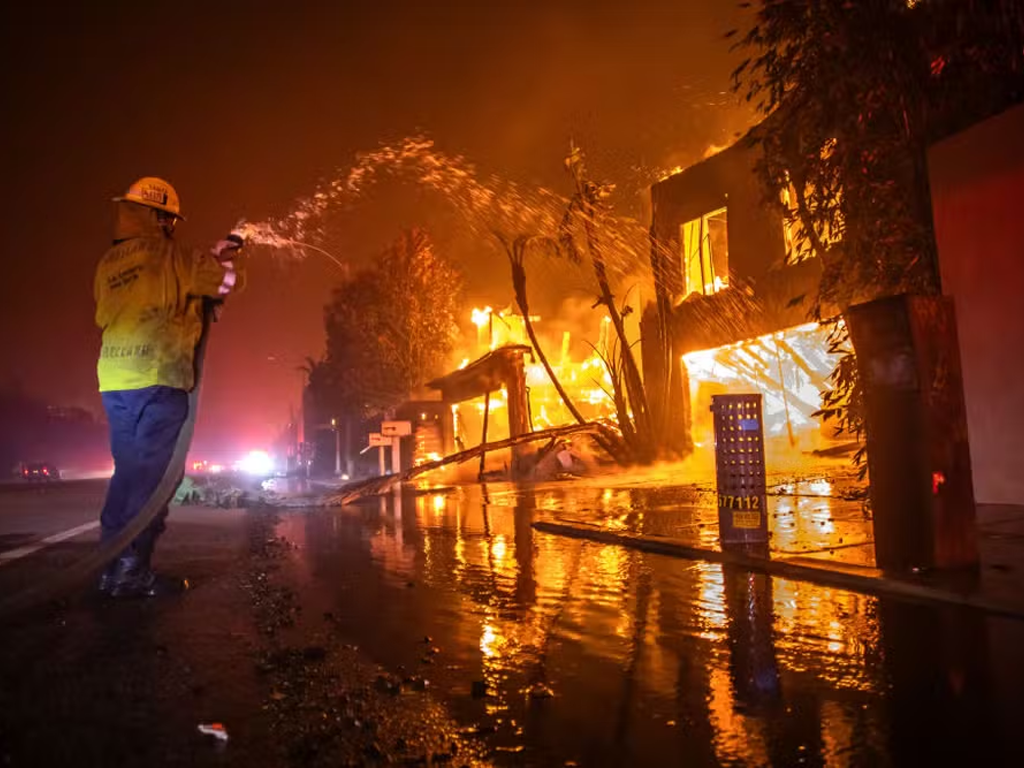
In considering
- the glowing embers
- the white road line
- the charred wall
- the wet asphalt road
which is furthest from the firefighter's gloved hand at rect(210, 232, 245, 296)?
the glowing embers

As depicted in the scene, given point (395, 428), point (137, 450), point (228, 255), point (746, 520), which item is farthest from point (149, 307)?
point (395, 428)

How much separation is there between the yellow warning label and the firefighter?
478 centimetres

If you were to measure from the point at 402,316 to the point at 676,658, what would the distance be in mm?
34709

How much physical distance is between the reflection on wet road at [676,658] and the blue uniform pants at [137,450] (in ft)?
4.35

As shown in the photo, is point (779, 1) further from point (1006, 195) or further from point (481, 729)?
point (481, 729)

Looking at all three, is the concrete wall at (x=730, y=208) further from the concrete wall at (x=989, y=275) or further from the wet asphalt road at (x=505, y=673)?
the wet asphalt road at (x=505, y=673)

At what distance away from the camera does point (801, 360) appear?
21.5 m

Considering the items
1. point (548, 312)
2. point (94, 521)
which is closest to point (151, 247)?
point (94, 521)

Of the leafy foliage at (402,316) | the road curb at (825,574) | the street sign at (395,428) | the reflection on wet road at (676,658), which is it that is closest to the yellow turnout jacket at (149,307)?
the reflection on wet road at (676,658)

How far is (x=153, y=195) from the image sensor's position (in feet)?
18.0

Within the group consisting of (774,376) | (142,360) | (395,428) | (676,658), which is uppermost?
(774,376)

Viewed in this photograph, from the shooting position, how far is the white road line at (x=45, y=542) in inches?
266

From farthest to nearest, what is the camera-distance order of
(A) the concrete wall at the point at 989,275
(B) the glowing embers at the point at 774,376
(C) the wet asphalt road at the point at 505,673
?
1. (B) the glowing embers at the point at 774,376
2. (A) the concrete wall at the point at 989,275
3. (C) the wet asphalt road at the point at 505,673

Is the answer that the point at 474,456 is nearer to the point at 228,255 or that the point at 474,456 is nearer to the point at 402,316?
the point at 228,255
